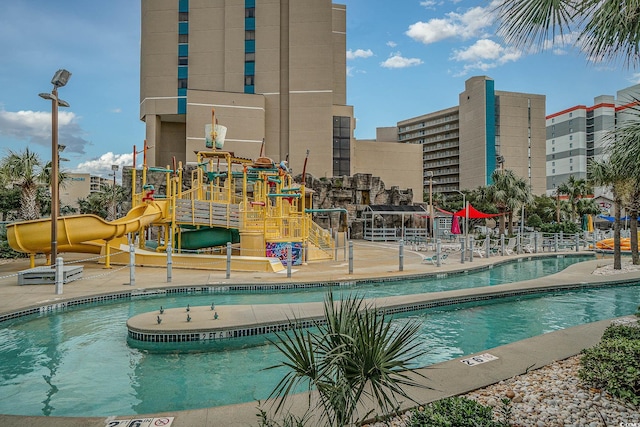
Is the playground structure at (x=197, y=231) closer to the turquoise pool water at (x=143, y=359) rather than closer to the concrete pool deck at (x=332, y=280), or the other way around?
the concrete pool deck at (x=332, y=280)

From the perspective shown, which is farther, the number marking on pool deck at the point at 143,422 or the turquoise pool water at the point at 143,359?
the turquoise pool water at the point at 143,359

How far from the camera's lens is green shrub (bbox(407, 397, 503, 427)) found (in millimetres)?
2873

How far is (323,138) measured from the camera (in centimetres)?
4478

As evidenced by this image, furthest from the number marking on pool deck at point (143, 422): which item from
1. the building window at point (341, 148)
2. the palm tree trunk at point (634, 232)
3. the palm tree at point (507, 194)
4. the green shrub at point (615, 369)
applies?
the building window at point (341, 148)

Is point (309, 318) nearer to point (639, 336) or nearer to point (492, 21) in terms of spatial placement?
point (639, 336)

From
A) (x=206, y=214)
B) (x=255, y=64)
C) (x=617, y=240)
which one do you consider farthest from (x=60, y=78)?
(x=255, y=64)

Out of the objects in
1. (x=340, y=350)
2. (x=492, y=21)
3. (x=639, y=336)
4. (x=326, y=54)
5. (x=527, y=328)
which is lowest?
(x=527, y=328)

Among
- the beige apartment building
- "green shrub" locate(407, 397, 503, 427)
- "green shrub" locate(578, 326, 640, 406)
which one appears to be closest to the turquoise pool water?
"green shrub" locate(578, 326, 640, 406)

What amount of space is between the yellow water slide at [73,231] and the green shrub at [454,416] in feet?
46.0

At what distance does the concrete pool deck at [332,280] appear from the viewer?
3590mm

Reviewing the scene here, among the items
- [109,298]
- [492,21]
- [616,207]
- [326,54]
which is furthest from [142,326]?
[326,54]

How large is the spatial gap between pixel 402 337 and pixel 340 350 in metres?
0.43

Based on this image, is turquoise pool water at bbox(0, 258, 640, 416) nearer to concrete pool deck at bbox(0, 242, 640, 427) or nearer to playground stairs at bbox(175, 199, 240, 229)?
concrete pool deck at bbox(0, 242, 640, 427)

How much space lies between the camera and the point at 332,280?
12.0 metres
